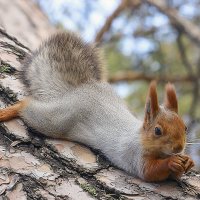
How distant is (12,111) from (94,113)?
1.20ft

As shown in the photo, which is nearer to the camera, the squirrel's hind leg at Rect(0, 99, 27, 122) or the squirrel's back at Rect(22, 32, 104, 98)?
the squirrel's hind leg at Rect(0, 99, 27, 122)

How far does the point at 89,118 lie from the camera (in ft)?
7.25

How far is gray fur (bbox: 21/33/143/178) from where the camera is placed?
6.94ft

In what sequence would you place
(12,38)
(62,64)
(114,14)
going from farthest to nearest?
(114,14) < (12,38) < (62,64)

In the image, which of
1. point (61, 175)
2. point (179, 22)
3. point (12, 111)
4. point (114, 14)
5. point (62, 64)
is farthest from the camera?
point (114, 14)

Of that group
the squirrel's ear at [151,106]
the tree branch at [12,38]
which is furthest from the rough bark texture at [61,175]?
the tree branch at [12,38]

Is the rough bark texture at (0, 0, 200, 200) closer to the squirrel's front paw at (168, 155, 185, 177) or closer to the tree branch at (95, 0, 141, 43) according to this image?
the squirrel's front paw at (168, 155, 185, 177)

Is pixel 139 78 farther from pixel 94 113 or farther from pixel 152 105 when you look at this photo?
pixel 152 105

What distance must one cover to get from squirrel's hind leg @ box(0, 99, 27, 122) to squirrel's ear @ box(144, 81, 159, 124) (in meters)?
0.57

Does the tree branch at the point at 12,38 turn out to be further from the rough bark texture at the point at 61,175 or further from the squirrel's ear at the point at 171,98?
the squirrel's ear at the point at 171,98

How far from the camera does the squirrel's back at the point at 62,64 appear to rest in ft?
7.77

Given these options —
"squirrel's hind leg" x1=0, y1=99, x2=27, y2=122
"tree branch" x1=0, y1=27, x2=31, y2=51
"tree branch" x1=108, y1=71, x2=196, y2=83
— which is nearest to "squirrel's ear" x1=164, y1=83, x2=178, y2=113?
"squirrel's hind leg" x1=0, y1=99, x2=27, y2=122

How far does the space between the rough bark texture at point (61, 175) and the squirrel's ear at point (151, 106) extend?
253 mm

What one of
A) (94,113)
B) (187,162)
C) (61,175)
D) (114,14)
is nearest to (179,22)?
(114,14)
